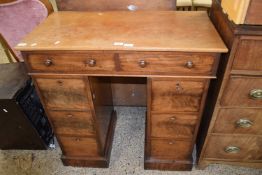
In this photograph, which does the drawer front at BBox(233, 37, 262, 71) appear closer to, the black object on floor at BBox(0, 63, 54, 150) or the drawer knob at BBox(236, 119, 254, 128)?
the drawer knob at BBox(236, 119, 254, 128)

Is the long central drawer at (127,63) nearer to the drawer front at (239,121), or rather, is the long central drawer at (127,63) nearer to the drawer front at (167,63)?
the drawer front at (167,63)

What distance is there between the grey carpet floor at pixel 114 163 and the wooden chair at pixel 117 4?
89cm

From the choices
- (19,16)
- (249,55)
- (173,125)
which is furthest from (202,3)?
(19,16)

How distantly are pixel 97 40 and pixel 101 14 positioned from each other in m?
0.31

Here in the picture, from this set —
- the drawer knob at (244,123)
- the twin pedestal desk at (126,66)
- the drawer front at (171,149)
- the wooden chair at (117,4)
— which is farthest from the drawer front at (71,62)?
the drawer knob at (244,123)

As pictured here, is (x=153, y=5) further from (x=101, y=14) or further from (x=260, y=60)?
(x=260, y=60)

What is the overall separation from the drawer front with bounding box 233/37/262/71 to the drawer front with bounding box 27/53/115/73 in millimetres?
506

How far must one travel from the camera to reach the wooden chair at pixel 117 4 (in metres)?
1.22

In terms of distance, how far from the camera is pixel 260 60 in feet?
2.78

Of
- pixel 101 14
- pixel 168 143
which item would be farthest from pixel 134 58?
pixel 168 143

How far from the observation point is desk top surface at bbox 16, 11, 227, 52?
861 mm

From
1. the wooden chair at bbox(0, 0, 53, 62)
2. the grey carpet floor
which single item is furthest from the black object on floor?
the wooden chair at bbox(0, 0, 53, 62)

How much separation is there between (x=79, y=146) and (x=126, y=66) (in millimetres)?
660

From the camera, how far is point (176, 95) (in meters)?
1.02
